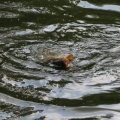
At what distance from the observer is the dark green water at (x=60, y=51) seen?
11.4 feet

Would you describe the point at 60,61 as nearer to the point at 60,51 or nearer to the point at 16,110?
the point at 60,51

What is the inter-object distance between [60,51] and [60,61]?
46cm

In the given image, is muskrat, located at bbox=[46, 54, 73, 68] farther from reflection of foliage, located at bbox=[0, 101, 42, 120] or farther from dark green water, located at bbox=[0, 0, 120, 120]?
reflection of foliage, located at bbox=[0, 101, 42, 120]

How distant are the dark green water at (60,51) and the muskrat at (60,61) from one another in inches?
2.5

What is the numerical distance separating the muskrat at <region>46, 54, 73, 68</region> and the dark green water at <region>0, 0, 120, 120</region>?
6cm

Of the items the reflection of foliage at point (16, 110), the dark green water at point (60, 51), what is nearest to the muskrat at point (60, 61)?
the dark green water at point (60, 51)

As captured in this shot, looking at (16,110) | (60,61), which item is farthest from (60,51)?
(16,110)

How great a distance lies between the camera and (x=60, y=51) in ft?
14.7

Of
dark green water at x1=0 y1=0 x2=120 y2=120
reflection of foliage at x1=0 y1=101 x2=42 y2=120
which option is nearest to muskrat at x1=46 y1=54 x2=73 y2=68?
dark green water at x1=0 y1=0 x2=120 y2=120

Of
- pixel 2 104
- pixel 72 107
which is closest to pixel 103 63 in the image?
pixel 72 107

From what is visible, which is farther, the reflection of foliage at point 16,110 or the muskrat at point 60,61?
the muskrat at point 60,61

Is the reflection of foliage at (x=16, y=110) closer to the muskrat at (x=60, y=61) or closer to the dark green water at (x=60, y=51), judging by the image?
the dark green water at (x=60, y=51)

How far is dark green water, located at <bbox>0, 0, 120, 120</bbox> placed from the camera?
3482 millimetres

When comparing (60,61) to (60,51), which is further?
(60,51)
